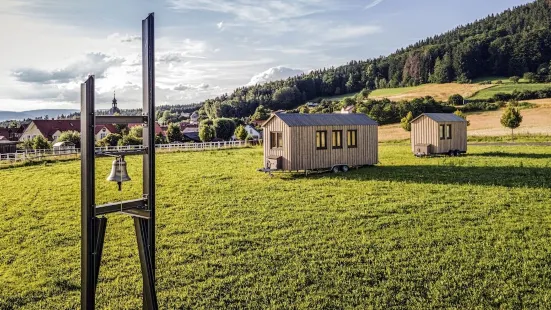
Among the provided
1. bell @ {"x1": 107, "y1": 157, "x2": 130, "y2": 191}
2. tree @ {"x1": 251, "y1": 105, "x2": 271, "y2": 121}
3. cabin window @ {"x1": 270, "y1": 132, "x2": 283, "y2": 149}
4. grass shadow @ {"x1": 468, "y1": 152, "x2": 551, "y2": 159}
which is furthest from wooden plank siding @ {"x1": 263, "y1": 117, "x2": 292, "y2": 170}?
tree @ {"x1": 251, "y1": 105, "x2": 271, "y2": 121}

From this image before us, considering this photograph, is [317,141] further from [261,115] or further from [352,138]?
[261,115]

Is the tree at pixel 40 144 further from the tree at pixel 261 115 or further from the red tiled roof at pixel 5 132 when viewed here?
the tree at pixel 261 115

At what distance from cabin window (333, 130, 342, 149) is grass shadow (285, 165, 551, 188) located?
3.98ft

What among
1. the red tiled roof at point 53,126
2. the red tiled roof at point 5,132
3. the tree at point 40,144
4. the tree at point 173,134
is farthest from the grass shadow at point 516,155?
the red tiled roof at point 5,132

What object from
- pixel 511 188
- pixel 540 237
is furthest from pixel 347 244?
pixel 511 188

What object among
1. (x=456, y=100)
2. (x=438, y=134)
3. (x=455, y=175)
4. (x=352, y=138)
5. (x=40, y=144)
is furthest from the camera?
(x=456, y=100)

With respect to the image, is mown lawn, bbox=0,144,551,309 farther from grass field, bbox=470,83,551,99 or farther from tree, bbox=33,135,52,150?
grass field, bbox=470,83,551,99

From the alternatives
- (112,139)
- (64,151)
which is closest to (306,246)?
(64,151)

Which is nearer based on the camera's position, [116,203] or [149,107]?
[116,203]

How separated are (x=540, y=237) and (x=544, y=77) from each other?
7750 cm

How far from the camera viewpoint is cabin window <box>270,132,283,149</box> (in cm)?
1842

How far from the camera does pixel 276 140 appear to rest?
18672mm

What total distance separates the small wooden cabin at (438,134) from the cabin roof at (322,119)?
580 cm

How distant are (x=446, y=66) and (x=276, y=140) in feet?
263
